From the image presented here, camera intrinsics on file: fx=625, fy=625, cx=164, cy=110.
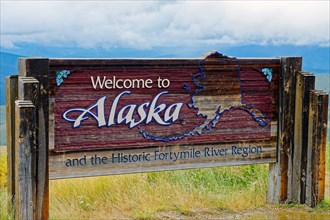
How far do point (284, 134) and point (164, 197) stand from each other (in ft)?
6.14

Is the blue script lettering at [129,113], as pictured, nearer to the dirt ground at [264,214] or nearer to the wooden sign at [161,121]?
the wooden sign at [161,121]

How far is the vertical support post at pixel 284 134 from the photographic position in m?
8.55

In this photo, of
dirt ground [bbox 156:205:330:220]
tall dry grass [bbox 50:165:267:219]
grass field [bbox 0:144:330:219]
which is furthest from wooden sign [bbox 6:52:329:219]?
tall dry grass [bbox 50:165:267:219]

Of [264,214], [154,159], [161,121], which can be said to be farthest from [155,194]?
[264,214]

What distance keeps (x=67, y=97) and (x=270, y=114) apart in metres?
2.87

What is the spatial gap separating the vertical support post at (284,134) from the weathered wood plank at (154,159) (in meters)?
0.16

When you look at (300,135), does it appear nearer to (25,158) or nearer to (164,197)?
(164,197)

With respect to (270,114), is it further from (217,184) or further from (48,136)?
(48,136)

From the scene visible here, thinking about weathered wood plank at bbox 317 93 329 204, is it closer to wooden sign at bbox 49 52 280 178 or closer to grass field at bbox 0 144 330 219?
grass field at bbox 0 144 330 219

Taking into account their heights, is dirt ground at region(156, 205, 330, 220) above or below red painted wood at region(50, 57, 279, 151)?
below

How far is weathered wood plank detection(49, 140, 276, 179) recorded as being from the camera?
24.3ft

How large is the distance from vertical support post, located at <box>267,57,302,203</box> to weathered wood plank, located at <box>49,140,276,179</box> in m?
0.16

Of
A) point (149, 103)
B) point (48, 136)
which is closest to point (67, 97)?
point (48, 136)

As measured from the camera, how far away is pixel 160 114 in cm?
782
